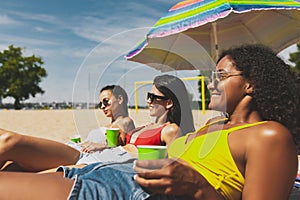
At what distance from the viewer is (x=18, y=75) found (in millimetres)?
46531

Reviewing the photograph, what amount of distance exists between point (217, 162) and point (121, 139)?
1.29 m

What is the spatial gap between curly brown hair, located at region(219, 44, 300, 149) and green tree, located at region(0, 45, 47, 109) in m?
46.5

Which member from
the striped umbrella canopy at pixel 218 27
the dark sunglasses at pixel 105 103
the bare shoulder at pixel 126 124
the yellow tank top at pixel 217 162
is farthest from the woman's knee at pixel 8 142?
the striped umbrella canopy at pixel 218 27

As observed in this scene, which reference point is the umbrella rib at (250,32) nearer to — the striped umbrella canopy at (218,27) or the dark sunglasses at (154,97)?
the striped umbrella canopy at (218,27)

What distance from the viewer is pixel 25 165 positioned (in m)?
2.01

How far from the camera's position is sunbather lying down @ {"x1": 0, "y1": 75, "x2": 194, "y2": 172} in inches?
77.7

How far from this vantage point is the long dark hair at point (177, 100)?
2.30 metres

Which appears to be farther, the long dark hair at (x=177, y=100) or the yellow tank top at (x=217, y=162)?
the long dark hair at (x=177, y=100)

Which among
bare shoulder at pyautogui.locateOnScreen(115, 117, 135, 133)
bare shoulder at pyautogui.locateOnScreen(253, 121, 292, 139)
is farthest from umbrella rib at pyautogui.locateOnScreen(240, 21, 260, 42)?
bare shoulder at pyautogui.locateOnScreen(253, 121, 292, 139)

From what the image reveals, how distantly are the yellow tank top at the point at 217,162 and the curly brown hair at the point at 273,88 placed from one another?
9.7 inches

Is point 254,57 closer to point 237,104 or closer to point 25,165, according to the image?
point 237,104

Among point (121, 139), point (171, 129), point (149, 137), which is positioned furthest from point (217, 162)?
point (121, 139)

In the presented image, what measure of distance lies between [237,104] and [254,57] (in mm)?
286

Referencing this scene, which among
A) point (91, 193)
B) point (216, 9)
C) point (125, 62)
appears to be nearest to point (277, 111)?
point (125, 62)
